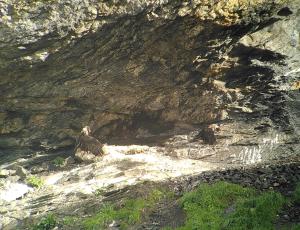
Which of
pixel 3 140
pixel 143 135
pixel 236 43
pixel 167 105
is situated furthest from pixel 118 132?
pixel 236 43

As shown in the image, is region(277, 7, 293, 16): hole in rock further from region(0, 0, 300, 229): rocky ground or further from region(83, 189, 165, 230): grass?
region(83, 189, 165, 230): grass

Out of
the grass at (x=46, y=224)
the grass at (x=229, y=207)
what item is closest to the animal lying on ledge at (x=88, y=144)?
the grass at (x=46, y=224)

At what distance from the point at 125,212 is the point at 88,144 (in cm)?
1023

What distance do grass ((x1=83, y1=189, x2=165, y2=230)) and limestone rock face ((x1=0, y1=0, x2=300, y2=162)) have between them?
7.58 metres

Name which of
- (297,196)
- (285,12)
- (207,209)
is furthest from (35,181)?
(285,12)

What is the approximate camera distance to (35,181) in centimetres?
2488

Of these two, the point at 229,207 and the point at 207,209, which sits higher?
the point at 229,207

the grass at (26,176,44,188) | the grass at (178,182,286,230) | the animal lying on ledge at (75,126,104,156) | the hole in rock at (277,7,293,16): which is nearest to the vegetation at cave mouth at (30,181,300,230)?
the grass at (178,182,286,230)

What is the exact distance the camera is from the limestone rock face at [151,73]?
2108cm

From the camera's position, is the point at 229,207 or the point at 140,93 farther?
the point at 140,93

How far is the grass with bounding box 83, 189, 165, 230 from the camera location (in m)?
17.3

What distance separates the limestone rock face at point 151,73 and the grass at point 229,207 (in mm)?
7058

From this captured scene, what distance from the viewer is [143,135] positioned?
28984 millimetres

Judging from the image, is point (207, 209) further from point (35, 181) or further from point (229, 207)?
point (35, 181)
